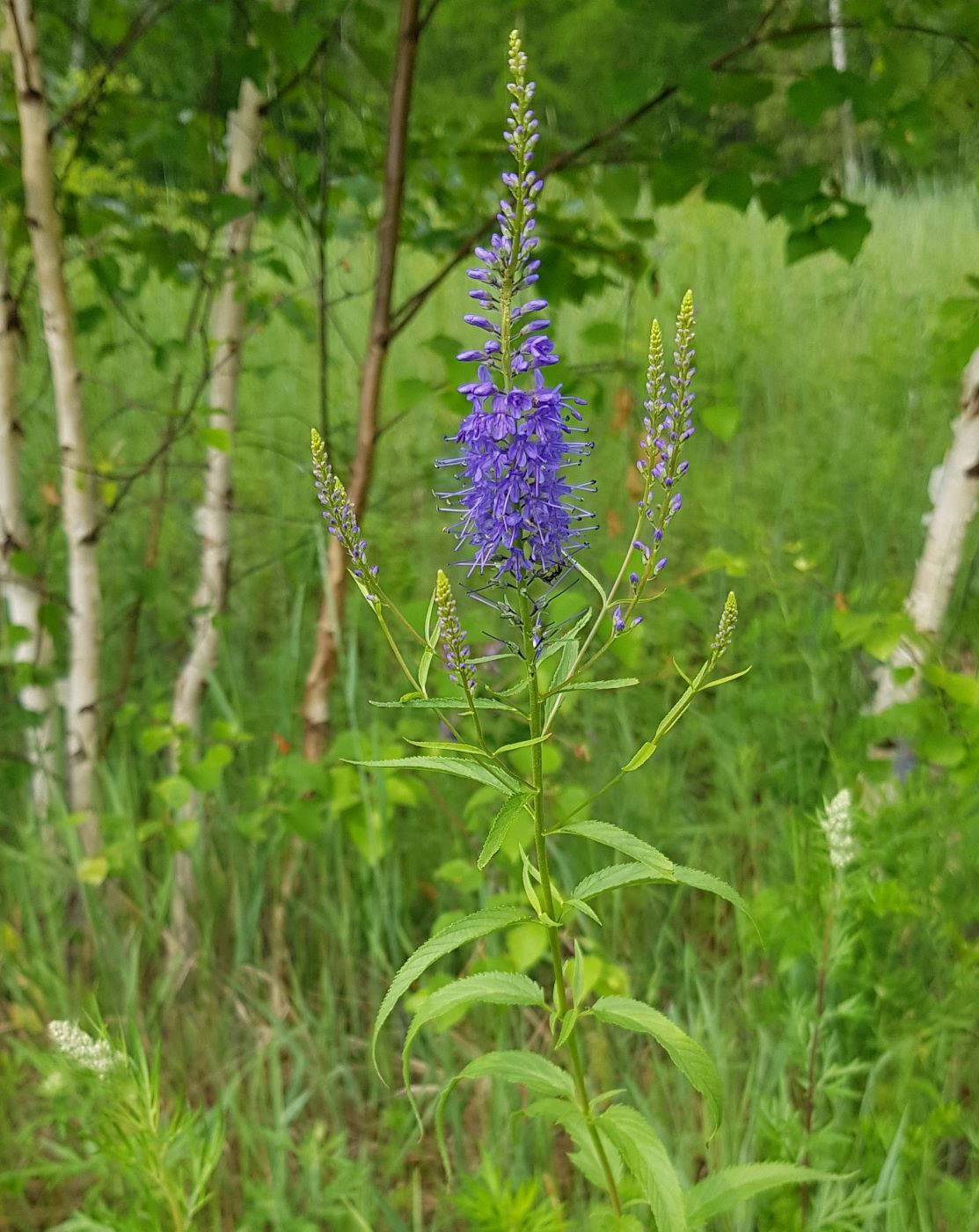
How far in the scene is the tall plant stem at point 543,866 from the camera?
35.0 inches

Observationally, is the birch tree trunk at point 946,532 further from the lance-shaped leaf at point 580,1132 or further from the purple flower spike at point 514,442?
the purple flower spike at point 514,442

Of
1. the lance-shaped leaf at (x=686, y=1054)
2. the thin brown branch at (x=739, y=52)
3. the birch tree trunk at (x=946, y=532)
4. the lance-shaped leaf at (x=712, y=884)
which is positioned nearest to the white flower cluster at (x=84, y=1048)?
the lance-shaped leaf at (x=686, y=1054)

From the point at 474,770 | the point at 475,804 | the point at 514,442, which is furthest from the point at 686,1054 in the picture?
the point at 475,804

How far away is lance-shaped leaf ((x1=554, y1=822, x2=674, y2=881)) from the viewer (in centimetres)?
85

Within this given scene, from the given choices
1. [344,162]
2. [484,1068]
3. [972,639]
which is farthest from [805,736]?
[344,162]

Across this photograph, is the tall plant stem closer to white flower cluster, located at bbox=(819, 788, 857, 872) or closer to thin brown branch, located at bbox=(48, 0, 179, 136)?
white flower cluster, located at bbox=(819, 788, 857, 872)

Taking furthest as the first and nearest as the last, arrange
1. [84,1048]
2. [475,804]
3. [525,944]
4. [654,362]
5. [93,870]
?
[93,870] → [475,804] → [525,944] → [84,1048] → [654,362]

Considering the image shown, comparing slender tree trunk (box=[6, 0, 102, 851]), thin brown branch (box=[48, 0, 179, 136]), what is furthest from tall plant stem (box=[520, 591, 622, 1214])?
thin brown branch (box=[48, 0, 179, 136])

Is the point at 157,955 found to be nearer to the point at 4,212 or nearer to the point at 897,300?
the point at 4,212

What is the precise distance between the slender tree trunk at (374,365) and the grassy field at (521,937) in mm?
97

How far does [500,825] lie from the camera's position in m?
0.87

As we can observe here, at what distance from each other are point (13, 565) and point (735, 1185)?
6.16 ft

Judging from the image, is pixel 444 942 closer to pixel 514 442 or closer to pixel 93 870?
pixel 514 442

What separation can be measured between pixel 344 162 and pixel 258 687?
5.20ft
